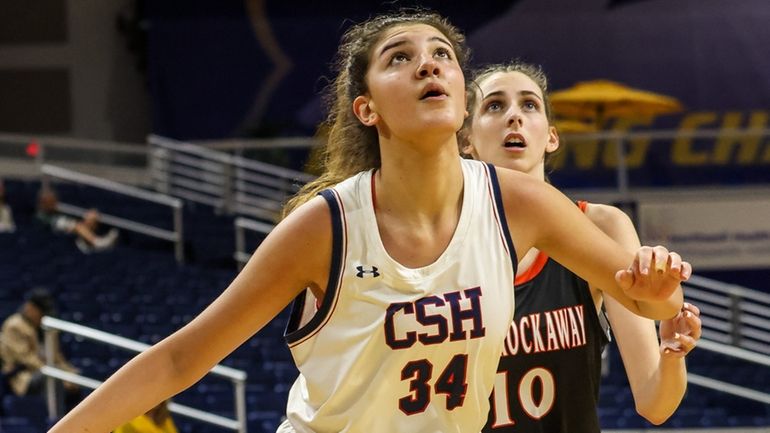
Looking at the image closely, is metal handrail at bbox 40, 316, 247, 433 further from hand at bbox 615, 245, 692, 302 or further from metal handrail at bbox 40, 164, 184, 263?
hand at bbox 615, 245, 692, 302

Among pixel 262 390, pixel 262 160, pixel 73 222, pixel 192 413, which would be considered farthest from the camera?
pixel 262 160

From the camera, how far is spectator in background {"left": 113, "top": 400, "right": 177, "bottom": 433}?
650cm

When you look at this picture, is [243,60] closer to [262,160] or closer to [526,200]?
[262,160]

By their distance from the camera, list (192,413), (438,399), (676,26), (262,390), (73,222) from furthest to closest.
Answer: (676,26) < (73,222) < (262,390) < (192,413) < (438,399)

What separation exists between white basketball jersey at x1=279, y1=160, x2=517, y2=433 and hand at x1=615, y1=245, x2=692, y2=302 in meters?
0.23

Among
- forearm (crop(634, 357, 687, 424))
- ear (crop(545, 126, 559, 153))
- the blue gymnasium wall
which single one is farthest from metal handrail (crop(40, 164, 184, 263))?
forearm (crop(634, 357, 687, 424))

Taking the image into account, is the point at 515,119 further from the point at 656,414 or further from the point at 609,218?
the point at 656,414

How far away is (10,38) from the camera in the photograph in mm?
17156

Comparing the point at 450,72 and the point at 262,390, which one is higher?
the point at 450,72

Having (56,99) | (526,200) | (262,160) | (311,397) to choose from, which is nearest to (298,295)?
(311,397)

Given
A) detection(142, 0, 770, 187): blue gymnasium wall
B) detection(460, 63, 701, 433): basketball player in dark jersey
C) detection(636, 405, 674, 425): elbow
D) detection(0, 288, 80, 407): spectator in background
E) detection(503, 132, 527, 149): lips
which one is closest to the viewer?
detection(636, 405, 674, 425): elbow

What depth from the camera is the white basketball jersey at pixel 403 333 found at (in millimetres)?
2436

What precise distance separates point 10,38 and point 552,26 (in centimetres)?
708

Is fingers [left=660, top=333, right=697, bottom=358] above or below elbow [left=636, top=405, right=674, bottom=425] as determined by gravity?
above
